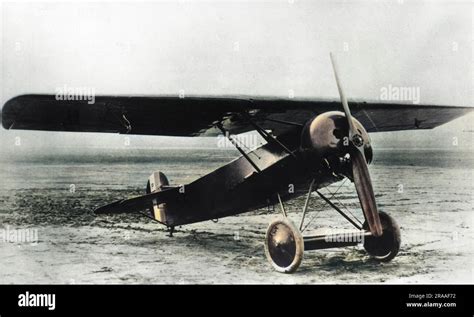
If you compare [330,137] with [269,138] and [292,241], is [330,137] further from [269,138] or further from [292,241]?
[292,241]

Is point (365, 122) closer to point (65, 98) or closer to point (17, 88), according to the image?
point (65, 98)

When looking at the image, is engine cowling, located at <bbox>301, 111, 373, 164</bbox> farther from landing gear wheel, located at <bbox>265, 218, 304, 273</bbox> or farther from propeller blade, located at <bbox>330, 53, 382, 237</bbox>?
landing gear wheel, located at <bbox>265, 218, 304, 273</bbox>

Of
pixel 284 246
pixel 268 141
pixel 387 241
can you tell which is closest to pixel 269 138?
pixel 268 141

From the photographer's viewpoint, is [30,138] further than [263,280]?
Yes
